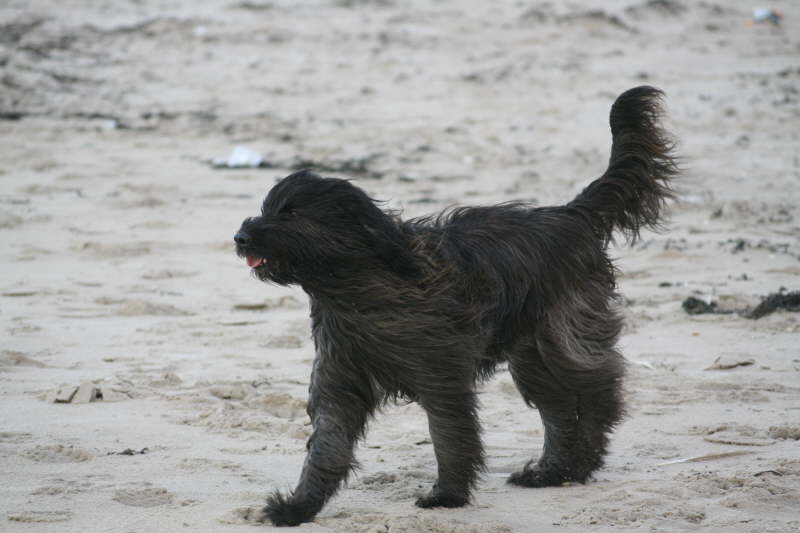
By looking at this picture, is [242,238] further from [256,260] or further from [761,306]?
[761,306]

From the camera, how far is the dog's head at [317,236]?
424 centimetres

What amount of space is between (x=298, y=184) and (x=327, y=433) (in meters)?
0.95

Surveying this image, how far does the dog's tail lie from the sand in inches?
42.1

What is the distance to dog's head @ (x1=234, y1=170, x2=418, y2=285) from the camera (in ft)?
13.9

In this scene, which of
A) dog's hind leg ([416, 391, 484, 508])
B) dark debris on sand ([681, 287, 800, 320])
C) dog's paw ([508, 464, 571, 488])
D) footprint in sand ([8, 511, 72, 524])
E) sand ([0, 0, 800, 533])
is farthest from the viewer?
dark debris on sand ([681, 287, 800, 320])

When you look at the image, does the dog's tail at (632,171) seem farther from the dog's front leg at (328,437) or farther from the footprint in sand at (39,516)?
the footprint in sand at (39,516)

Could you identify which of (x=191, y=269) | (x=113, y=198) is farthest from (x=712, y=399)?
(x=113, y=198)

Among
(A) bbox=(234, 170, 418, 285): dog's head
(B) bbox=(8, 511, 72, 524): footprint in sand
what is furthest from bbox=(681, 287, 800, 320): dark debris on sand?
(B) bbox=(8, 511, 72, 524): footprint in sand

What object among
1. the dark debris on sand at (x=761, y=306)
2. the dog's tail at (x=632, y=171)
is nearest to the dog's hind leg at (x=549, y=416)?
the dog's tail at (x=632, y=171)

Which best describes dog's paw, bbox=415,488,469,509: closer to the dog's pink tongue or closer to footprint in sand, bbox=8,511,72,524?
the dog's pink tongue

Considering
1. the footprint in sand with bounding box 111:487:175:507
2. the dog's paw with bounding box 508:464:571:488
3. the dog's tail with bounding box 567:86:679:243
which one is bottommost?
the dog's paw with bounding box 508:464:571:488

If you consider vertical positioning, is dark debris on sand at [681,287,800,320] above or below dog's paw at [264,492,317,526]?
above

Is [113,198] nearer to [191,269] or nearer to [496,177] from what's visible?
[191,269]

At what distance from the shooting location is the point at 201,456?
4926 millimetres
